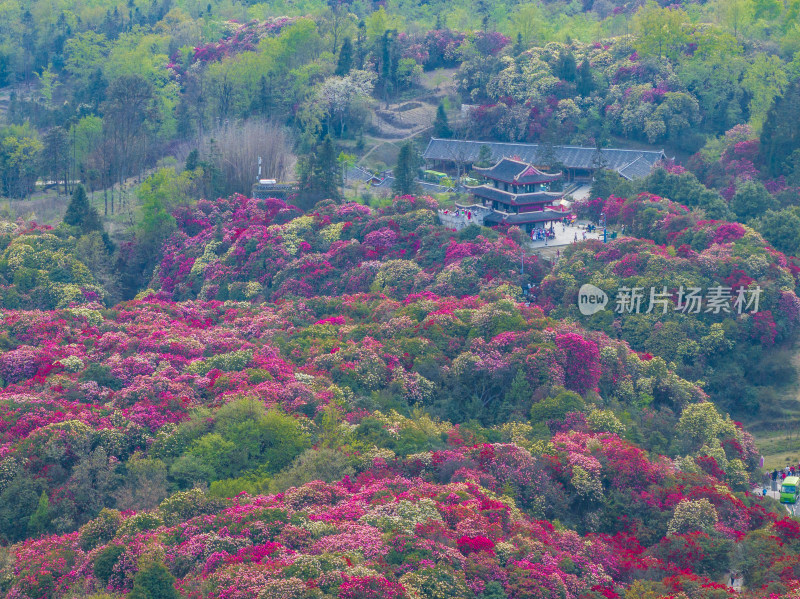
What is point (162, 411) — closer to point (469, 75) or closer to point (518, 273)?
point (518, 273)

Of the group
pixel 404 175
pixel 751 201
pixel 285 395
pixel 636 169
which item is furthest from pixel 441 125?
pixel 285 395

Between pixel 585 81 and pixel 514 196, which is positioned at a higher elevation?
pixel 585 81

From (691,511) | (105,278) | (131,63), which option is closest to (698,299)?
(691,511)

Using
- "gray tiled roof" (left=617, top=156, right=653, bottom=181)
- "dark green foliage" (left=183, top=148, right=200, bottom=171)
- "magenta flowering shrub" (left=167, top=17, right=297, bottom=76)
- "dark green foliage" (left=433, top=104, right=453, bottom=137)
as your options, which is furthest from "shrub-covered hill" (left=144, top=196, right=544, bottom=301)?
"magenta flowering shrub" (left=167, top=17, right=297, bottom=76)

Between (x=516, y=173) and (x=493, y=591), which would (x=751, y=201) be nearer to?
(x=516, y=173)

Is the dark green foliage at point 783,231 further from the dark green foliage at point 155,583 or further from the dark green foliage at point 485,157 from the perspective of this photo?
the dark green foliage at point 155,583
